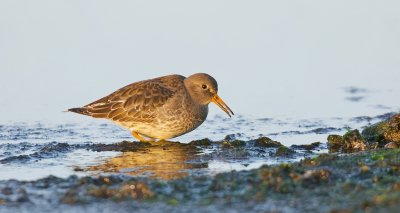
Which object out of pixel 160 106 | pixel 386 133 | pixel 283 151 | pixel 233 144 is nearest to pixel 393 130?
pixel 386 133

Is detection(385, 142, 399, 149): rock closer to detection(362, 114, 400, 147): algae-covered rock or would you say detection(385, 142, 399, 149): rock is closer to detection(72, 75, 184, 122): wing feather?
detection(362, 114, 400, 147): algae-covered rock

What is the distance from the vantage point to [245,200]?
25.3ft

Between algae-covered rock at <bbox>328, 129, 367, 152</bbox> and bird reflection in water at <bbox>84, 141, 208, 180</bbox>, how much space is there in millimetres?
1855

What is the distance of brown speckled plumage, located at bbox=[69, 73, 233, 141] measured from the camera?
1239cm

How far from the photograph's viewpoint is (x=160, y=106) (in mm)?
12469

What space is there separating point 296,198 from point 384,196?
0.81 meters

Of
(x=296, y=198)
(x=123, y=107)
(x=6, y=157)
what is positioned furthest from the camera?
(x=123, y=107)

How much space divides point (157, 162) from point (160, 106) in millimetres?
2016

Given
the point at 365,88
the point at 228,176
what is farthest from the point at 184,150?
the point at 365,88

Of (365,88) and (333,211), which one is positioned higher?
(365,88)

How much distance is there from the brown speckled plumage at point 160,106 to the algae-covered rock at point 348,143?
214 cm

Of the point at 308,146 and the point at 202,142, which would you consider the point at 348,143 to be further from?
Result: the point at 202,142

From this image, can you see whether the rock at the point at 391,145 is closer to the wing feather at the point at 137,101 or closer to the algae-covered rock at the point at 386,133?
the algae-covered rock at the point at 386,133

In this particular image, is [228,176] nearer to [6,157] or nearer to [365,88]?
[6,157]
